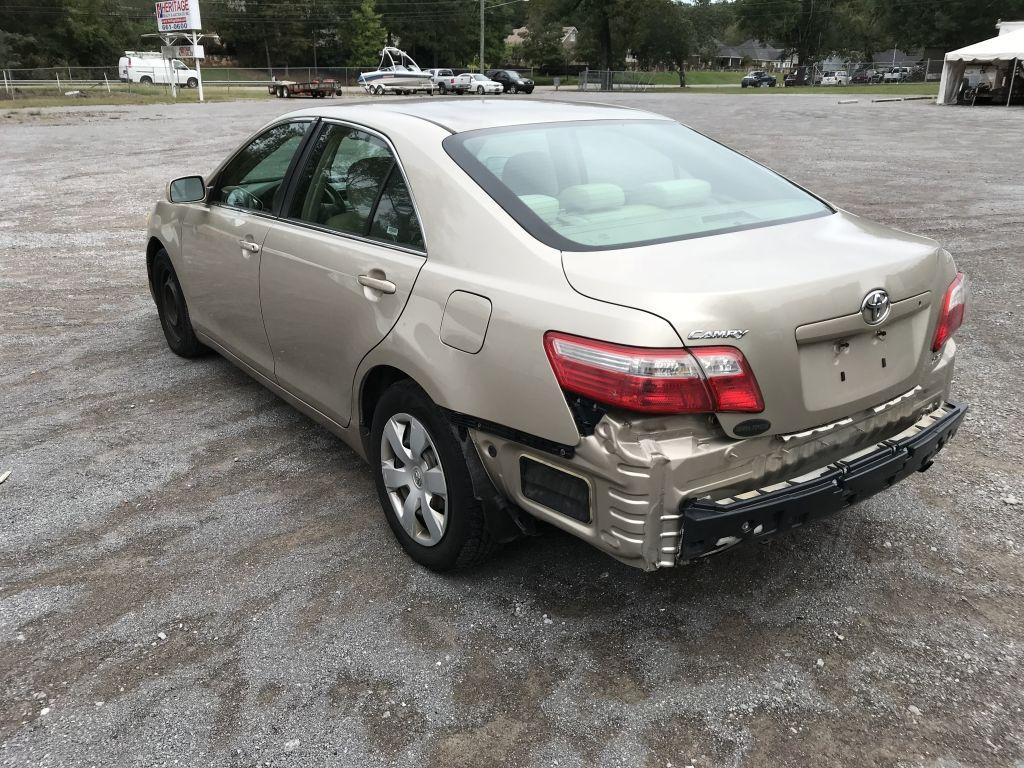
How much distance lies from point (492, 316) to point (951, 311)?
1.62 m

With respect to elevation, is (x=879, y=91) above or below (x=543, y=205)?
above

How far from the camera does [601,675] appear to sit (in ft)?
8.47

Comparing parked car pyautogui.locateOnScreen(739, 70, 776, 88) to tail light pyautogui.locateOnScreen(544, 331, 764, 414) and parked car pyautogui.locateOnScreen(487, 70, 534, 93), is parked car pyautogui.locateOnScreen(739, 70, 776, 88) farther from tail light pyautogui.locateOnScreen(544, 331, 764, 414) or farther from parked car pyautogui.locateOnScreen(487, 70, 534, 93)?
tail light pyautogui.locateOnScreen(544, 331, 764, 414)

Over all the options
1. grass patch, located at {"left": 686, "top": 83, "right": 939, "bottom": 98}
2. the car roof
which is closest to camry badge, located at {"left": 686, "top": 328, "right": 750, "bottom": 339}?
the car roof

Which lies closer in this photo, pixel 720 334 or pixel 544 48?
pixel 720 334

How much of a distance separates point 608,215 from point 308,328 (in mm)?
1410

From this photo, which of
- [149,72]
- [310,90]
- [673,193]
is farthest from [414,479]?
[149,72]

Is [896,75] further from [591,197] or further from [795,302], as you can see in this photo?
[795,302]

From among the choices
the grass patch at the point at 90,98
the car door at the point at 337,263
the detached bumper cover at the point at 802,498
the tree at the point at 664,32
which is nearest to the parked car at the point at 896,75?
the tree at the point at 664,32

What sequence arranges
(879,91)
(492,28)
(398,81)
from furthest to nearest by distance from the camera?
(492,28)
(398,81)
(879,91)

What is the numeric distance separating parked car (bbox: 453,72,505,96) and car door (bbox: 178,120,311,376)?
148 ft

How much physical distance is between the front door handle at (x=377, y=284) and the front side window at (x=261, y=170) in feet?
3.33

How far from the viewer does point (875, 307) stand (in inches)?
96.6

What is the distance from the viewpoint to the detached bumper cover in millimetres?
2281
